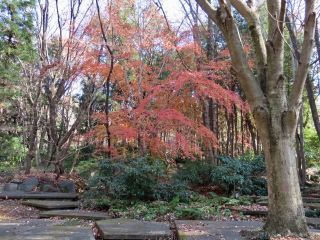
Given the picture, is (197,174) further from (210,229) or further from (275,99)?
(275,99)

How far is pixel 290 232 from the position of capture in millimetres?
3992

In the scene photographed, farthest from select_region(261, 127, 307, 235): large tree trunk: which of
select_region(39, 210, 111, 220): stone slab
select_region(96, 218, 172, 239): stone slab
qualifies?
select_region(39, 210, 111, 220): stone slab

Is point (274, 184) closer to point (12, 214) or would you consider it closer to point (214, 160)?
point (12, 214)

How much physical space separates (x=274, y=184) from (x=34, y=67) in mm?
9092

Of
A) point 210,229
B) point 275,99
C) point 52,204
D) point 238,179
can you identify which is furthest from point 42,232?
point 238,179

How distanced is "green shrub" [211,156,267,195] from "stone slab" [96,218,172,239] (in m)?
3.69

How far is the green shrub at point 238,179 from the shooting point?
27.3ft

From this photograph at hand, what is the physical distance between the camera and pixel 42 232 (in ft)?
14.1

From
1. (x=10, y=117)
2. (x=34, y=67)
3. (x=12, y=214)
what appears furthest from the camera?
(x=10, y=117)

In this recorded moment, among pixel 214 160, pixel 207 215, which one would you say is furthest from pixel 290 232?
pixel 214 160

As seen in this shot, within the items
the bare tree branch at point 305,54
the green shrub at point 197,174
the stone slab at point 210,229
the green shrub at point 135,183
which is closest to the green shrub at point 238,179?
the green shrub at point 197,174

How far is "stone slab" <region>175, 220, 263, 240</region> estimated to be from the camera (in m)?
4.29

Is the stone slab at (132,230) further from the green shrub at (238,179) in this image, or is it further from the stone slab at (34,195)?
the green shrub at (238,179)

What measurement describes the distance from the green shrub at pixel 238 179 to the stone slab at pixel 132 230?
369 centimetres
